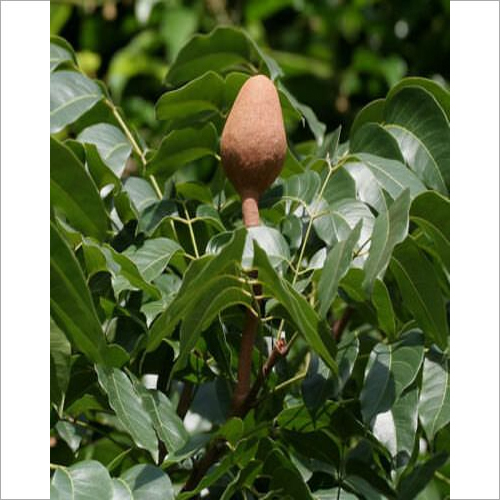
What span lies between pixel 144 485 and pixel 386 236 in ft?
0.75

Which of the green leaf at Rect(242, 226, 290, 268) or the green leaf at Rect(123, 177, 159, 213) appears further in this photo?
the green leaf at Rect(123, 177, 159, 213)

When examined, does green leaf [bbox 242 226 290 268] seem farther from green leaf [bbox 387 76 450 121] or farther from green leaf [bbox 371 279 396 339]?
green leaf [bbox 387 76 450 121]

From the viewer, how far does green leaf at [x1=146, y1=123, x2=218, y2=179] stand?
948mm

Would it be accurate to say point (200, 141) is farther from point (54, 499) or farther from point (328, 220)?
point (54, 499)

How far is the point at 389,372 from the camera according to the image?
0.84m

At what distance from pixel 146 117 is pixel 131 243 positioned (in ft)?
6.54

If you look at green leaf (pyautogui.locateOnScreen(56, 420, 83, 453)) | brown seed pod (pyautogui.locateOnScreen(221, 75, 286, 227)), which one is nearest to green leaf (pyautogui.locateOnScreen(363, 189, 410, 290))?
brown seed pod (pyautogui.locateOnScreen(221, 75, 286, 227))

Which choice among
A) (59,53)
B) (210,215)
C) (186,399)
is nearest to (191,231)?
(210,215)

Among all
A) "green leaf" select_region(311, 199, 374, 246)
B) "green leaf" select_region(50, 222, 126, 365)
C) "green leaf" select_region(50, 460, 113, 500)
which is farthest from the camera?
"green leaf" select_region(311, 199, 374, 246)

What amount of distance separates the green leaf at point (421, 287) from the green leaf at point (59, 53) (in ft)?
1.24

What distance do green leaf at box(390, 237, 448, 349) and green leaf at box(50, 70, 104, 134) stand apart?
32 centimetres

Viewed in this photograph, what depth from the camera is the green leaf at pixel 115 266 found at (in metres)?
0.81

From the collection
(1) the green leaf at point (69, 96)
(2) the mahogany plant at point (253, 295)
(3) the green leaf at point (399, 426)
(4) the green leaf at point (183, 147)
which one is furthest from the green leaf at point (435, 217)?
(1) the green leaf at point (69, 96)

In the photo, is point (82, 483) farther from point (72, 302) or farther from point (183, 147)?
point (183, 147)
